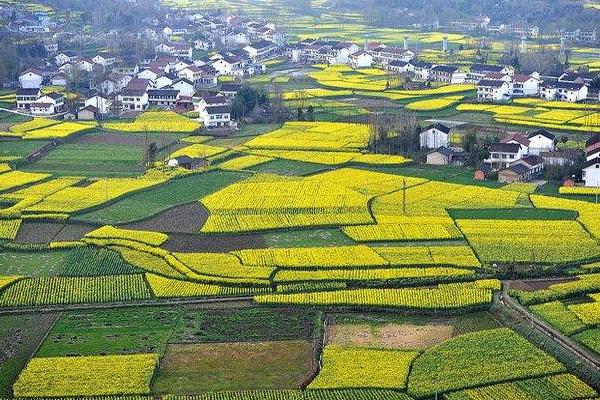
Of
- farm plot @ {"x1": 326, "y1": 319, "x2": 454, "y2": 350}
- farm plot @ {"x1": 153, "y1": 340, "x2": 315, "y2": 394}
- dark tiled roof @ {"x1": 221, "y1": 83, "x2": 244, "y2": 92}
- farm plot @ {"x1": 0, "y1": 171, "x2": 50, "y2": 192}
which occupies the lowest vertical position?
dark tiled roof @ {"x1": 221, "y1": 83, "x2": 244, "y2": 92}

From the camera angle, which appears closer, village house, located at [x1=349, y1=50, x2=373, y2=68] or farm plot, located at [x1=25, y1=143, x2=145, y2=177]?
farm plot, located at [x1=25, y1=143, x2=145, y2=177]

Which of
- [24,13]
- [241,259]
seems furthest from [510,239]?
[24,13]

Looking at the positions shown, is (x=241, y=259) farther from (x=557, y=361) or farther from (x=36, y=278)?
(x=557, y=361)

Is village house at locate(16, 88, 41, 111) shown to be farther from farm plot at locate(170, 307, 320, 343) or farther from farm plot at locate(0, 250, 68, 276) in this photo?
farm plot at locate(170, 307, 320, 343)

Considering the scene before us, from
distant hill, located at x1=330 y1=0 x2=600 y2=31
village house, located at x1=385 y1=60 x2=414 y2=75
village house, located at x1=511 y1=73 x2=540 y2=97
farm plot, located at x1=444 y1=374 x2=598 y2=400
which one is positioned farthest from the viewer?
distant hill, located at x1=330 y1=0 x2=600 y2=31

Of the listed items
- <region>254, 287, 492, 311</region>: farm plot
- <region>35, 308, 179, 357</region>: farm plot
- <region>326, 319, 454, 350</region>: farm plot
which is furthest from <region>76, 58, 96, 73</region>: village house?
<region>326, 319, 454, 350</region>: farm plot

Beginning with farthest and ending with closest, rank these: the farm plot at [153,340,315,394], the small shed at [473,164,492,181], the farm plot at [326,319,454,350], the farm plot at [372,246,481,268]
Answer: the small shed at [473,164,492,181] → the farm plot at [372,246,481,268] → the farm plot at [326,319,454,350] → the farm plot at [153,340,315,394]

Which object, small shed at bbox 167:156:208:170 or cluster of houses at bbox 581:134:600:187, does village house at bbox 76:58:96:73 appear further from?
cluster of houses at bbox 581:134:600:187

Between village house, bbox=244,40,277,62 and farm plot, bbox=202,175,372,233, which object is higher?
farm plot, bbox=202,175,372,233
